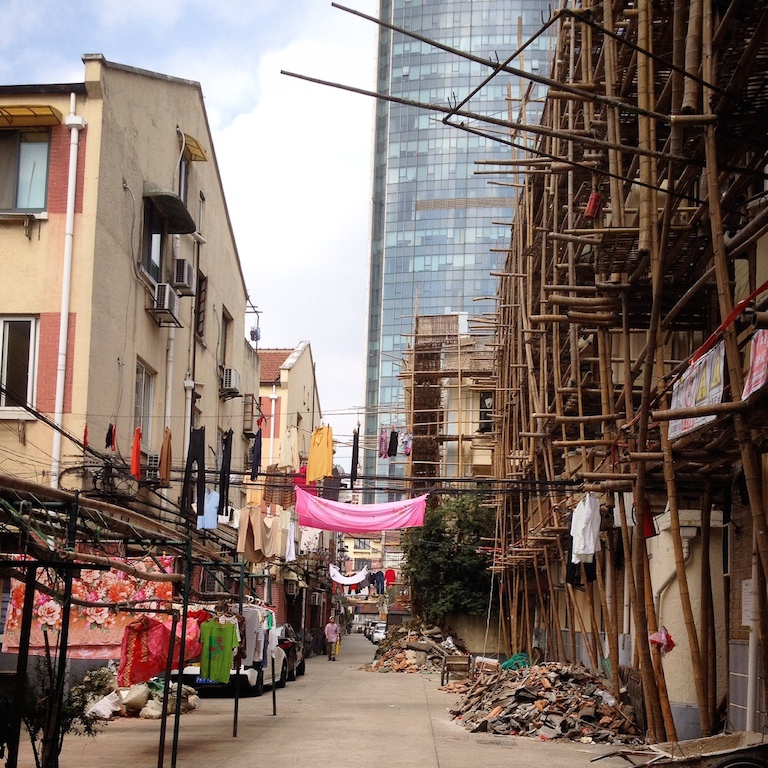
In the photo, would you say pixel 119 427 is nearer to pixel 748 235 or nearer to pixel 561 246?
pixel 561 246

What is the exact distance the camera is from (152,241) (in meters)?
21.9

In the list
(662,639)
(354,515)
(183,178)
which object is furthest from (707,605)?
(183,178)

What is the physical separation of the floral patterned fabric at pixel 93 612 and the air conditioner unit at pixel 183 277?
9016 mm

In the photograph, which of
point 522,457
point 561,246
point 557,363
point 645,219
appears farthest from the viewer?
point 522,457

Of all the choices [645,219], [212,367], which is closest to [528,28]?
[212,367]

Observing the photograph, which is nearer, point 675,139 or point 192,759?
point 675,139

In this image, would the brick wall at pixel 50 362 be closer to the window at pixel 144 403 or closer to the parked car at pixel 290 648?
the window at pixel 144 403

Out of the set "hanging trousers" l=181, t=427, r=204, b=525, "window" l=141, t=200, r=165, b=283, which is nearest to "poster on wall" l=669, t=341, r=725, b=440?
"hanging trousers" l=181, t=427, r=204, b=525

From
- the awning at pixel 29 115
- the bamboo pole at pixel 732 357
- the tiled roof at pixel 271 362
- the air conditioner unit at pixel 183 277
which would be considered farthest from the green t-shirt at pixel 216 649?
the tiled roof at pixel 271 362

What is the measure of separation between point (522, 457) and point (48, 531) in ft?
44.8

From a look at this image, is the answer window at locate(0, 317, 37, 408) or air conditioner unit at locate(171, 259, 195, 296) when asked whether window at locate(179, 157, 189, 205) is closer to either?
air conditioner unit at locate(171, 259, 195, 296)

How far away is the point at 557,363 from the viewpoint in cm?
1711

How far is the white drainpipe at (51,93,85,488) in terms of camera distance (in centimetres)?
1738

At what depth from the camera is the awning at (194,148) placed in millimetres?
24047
